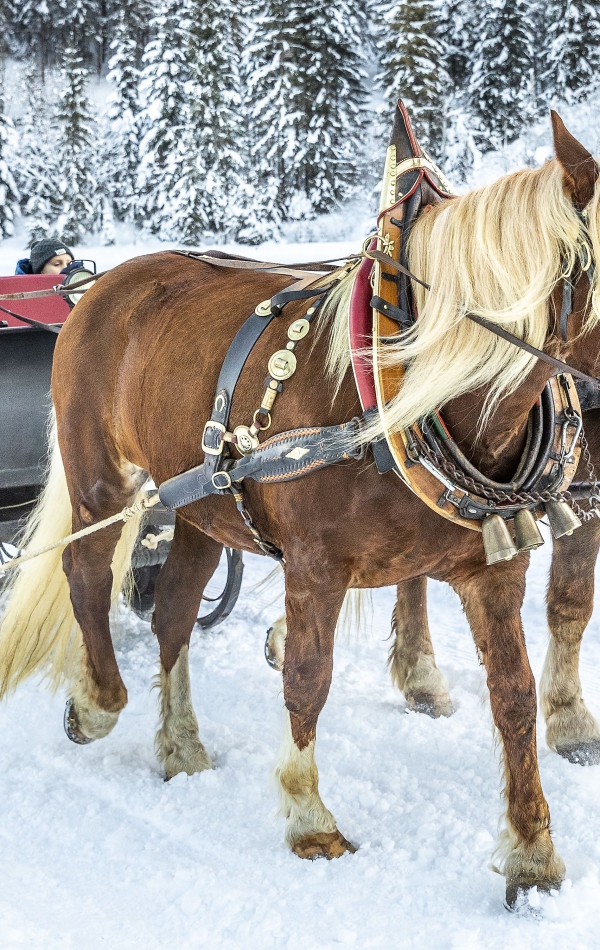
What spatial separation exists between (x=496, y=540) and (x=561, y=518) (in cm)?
26

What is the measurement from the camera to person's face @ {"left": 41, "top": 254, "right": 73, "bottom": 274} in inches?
201

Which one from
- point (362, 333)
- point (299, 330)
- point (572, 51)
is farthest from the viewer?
point (572, 51)

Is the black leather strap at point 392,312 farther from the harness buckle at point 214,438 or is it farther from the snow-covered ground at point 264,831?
the snow-covered ground at point 264,831

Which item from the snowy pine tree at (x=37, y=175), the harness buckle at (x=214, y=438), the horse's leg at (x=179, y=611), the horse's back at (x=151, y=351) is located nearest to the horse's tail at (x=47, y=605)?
the horse's leg at (x=179, y=611)

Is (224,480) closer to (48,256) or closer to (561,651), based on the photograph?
(561,651)

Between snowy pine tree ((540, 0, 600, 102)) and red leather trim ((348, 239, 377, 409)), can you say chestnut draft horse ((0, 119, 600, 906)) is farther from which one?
snowy pine tree ((540, 0, 600, 102))

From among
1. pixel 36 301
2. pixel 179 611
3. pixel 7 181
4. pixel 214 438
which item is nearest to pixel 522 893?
pixel 214 438

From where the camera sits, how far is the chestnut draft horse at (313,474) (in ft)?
5.65

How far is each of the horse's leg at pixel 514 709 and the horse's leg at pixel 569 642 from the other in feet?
2.82

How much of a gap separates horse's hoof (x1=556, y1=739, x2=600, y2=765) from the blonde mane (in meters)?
1.65

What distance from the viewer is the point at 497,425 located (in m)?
1.87

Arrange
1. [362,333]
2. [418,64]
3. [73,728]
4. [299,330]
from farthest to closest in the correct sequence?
[418,64], [73,728], [299,330], [362,333]

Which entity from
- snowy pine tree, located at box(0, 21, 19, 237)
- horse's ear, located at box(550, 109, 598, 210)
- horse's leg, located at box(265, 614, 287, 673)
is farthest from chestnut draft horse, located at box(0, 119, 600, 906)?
snowy pine tree, located at box(0, 21, 19, 237)

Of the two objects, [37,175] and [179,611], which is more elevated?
[37,175]
